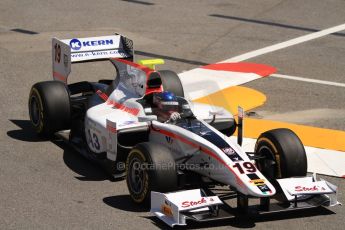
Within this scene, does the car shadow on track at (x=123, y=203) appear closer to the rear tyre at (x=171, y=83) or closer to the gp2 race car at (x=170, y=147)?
the gp2 race car at (x=170, y=147)

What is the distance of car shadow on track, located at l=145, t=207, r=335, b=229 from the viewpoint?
407 inches

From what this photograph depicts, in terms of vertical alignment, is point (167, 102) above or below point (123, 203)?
above

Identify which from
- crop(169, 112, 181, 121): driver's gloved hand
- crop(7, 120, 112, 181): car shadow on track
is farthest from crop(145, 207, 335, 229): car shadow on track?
crop(7, 120, 112, 181): car shadow on track

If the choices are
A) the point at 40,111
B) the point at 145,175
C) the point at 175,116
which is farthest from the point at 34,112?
the point at 145,175

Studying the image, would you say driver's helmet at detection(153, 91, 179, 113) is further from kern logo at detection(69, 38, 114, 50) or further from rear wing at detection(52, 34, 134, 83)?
A: kern logo at detection(69, 38, 114, 50)

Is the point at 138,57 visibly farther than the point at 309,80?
Yes

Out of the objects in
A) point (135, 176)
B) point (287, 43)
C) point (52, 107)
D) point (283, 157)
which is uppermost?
point (287, 43)

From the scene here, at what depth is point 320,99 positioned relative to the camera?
1636 centimetres

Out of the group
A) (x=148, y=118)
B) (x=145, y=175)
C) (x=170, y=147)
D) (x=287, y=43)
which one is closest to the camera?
(x=145, y=175)

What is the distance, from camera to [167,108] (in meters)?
11.8

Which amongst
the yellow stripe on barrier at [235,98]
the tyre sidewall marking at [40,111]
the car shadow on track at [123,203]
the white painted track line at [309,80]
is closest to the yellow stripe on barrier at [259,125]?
the yellow stripe on barrier at [235,98]

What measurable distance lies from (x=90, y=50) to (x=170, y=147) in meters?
3.47

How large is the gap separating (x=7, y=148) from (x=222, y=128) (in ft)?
10.9

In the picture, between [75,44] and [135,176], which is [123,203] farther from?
[75,44]
